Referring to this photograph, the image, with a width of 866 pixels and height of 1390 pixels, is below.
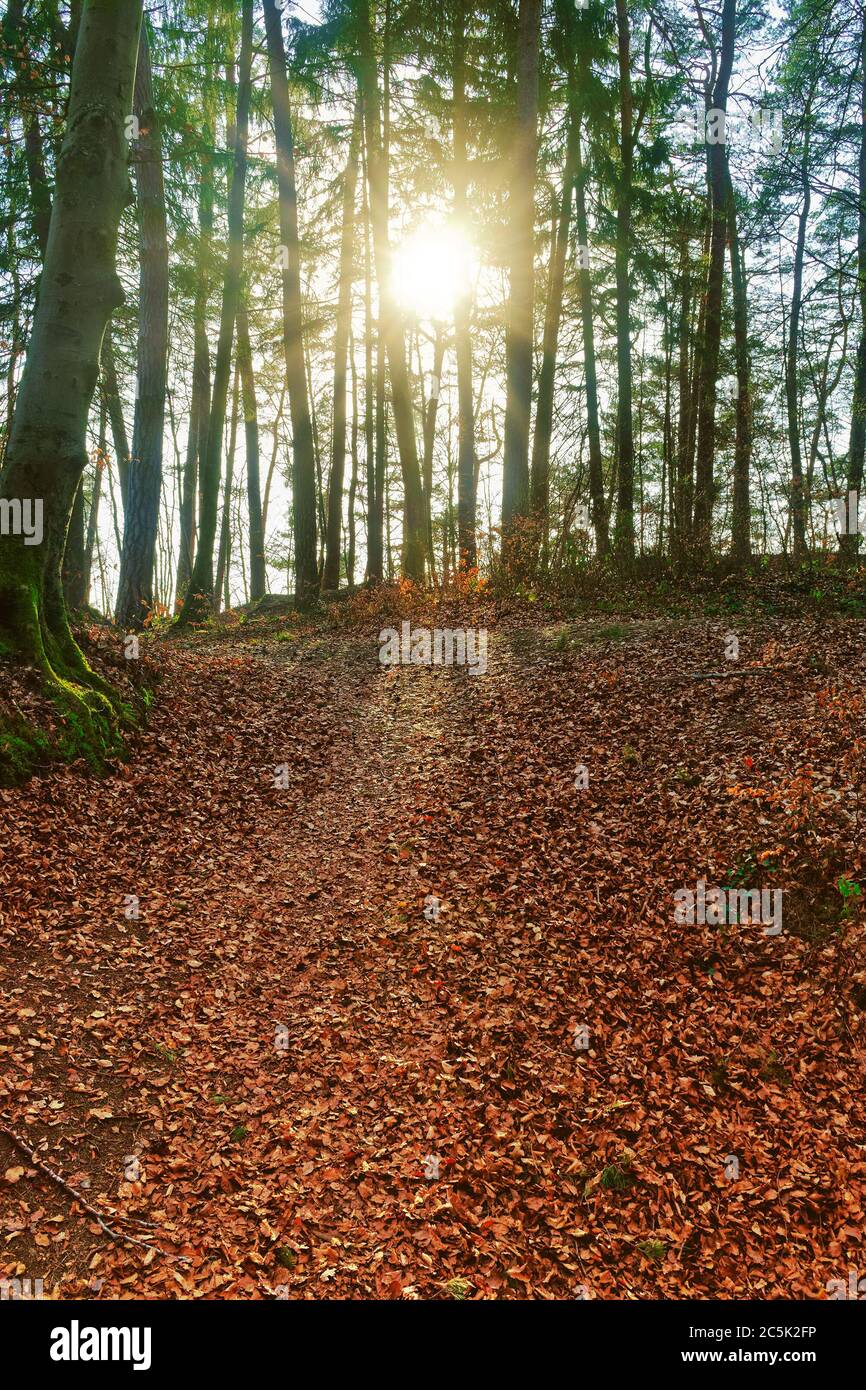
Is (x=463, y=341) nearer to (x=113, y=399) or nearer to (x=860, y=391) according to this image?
(x=113, y=399)

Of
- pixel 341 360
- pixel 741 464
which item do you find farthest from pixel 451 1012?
pixel 341 360

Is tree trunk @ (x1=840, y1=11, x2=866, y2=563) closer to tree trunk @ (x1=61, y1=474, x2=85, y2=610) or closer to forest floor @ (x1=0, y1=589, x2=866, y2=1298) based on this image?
forest floor @ (x1=0, y1=589, x2=866, y2=1298)

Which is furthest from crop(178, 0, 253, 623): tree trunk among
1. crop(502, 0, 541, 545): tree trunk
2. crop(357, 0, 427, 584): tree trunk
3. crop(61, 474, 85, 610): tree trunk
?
crop(502, 0, 541, 545): tree trunk

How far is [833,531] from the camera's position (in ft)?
47.6

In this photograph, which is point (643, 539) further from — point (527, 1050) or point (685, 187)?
point (527, 1050)

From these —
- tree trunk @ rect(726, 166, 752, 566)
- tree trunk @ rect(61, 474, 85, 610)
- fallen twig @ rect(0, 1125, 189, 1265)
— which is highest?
tree trunk @ rect(726, 166, 752, 566)

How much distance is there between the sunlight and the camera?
15.8 metres

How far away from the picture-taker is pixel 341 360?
63.5ft

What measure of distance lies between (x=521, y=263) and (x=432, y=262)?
143 inches

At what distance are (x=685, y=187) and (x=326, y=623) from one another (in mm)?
12036

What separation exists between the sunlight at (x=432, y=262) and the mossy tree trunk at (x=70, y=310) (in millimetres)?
8607

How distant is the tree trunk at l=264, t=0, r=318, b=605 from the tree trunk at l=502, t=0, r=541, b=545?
4.28 metres

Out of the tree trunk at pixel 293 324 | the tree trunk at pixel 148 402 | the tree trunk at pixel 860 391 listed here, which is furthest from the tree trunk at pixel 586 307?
the tree trunk at pixel 148 402
